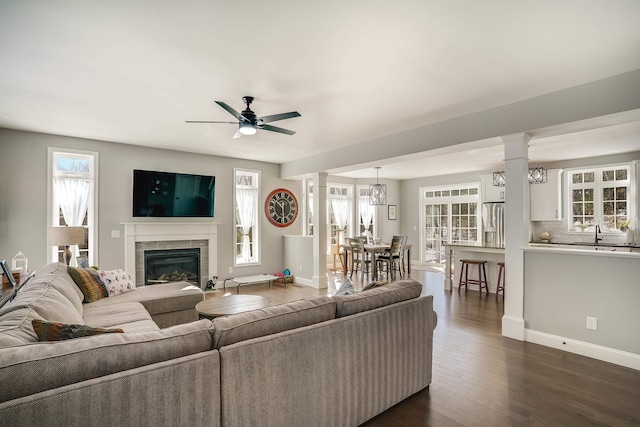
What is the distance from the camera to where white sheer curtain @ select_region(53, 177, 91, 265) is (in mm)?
4941

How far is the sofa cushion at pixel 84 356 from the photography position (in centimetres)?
114

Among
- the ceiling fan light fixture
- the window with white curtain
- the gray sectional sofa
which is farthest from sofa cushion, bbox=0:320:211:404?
the window with white curtain

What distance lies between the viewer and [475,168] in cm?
796

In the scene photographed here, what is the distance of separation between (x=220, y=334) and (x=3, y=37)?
105 inches

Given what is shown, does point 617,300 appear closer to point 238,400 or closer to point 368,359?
point 368,359

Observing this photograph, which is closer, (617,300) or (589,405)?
(589,405)

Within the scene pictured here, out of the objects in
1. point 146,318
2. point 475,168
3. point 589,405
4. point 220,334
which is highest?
point 475,168

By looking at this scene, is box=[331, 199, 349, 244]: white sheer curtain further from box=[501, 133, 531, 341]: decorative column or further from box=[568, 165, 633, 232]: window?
box=[501, 133, 531, 341]: decorative column

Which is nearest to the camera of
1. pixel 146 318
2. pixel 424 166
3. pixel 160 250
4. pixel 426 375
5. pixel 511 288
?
pixel 426 375

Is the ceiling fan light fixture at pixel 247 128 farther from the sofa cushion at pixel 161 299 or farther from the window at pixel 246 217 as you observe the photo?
the window at pixel 246 217

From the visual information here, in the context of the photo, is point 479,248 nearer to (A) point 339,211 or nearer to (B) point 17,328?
(A) point 339,211

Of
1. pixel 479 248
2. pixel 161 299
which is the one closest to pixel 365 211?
pixel 479 248

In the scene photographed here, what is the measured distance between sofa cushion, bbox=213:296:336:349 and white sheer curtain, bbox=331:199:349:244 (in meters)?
7.21

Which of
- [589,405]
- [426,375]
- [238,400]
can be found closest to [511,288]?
[589,405]
